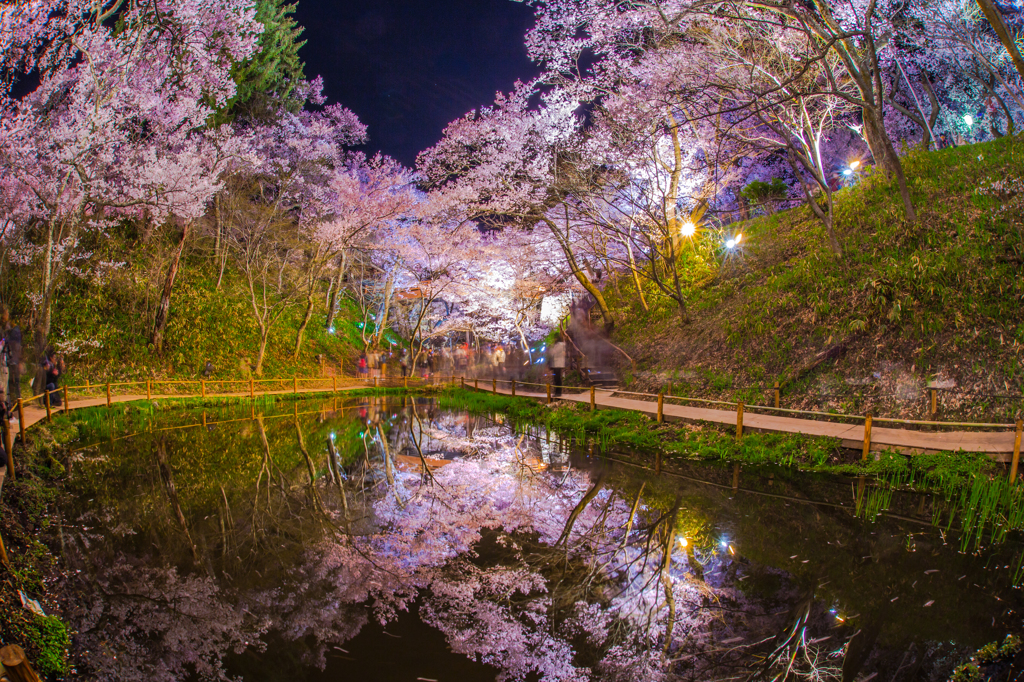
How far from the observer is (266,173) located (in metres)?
23.7

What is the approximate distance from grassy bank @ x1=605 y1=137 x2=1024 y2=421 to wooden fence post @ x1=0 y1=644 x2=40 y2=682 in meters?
11.4

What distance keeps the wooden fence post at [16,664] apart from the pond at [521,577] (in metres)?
1.61

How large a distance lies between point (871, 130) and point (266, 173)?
24395 millimetres

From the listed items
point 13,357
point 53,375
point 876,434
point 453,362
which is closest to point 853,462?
point 876,434

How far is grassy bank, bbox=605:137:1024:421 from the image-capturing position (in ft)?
29.6

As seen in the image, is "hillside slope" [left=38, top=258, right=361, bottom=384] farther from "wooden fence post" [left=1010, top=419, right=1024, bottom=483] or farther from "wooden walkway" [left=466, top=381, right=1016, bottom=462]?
"wooden fence post" [left=1010, top=419, right=1024, bottom=483]

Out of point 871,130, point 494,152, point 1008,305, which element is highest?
point 494,152

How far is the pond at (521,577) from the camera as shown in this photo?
352cm

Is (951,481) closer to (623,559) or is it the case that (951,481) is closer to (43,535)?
(623,559)

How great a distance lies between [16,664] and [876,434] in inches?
404

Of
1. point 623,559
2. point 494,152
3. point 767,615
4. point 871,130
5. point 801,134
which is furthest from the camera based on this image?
point 494,152

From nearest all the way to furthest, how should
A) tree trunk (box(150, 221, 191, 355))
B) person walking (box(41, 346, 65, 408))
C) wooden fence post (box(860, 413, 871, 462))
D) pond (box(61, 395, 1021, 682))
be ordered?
pond (box(61, 395, 1021, 682)) → wooden fence post (box(860, 413, 871, 462)) → person walking (box(41, 346, 65, 408)) → tree trunk (box(150, 221, 191, 355))

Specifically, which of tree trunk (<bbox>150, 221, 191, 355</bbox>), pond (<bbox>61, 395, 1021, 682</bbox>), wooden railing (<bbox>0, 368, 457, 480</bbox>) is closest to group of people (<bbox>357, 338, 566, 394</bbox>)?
wooden railing (<bbox>0, 368, 457, 480</bbox>)

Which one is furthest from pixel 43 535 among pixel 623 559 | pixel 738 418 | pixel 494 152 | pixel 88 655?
pixel 494 152
